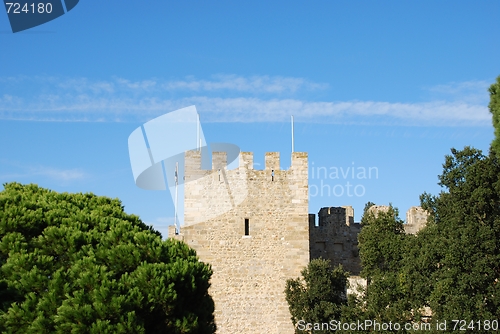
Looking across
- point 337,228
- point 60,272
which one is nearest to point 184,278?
point 60,272

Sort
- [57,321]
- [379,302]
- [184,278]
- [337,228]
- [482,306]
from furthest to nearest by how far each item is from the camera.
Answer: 1. [337,228]
2. [379,302]
3. [482,306]
4. [184,278]
5. [57,321]

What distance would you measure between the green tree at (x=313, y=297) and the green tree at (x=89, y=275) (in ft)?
22.2

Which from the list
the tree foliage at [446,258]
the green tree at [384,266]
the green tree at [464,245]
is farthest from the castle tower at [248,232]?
the green tree at [464,245]

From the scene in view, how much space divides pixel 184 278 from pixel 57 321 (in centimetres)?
295

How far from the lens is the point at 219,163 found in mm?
24953

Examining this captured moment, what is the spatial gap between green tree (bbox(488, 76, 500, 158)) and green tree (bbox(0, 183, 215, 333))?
390 inches

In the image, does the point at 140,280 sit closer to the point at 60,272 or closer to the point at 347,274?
the point at 60,272

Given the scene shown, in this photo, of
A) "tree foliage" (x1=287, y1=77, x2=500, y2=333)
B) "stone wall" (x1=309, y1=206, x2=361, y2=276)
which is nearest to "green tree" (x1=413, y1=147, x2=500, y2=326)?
"tree foliage" (x1=287, y1=77, x2=500, y2=333)

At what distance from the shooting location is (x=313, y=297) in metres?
23.8

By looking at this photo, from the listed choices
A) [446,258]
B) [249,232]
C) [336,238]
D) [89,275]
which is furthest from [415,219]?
[89,275]

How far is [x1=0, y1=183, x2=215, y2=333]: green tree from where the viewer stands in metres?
15.2

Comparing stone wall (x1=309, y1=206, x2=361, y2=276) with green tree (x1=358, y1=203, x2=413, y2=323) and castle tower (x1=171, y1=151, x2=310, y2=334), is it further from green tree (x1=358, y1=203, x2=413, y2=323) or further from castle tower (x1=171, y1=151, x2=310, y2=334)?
castle tower (x1=171, y1=151, x2=310, y2=334)

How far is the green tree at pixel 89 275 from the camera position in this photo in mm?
15250

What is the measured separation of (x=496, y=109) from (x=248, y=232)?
8.66 m
